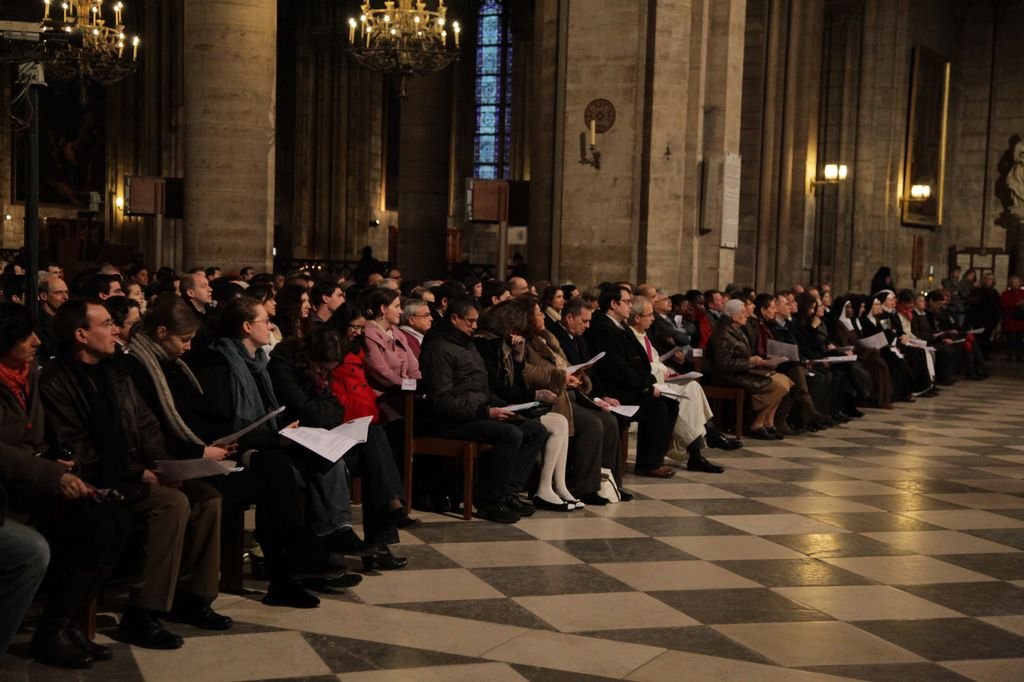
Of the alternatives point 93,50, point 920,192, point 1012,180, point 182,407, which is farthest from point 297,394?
point 1012,180

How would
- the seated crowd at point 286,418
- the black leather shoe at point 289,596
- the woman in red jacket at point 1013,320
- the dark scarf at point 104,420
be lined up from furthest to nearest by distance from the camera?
1. the woman in red jacket at point 1013,320
2. the black leather shoe at point 289,596
3. the dark scarf at point 104,420
4. the seated crowd at point 286,418

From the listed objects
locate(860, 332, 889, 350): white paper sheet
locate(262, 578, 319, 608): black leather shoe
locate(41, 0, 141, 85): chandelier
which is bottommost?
locate(262, 578, 319, 608): black leather shoe

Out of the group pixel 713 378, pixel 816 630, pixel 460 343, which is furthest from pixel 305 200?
pixel 816 630

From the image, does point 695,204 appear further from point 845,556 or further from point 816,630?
point 816,630

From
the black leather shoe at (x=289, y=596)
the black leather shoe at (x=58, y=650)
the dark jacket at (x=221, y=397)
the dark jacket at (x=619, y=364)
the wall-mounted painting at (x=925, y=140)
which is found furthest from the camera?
the wall-mounted painting at (x=925, y=140)

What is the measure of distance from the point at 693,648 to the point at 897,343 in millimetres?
12404

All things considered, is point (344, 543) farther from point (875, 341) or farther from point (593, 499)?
point (875, 341)

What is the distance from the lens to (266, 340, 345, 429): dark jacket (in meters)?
6.42

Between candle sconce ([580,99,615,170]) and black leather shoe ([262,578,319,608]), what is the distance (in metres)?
9.69

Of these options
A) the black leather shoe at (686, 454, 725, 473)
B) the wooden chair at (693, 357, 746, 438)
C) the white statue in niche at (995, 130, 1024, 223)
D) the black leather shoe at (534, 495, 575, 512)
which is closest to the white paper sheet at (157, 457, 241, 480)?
the black leather shoe at (534, 495, 575, 512)

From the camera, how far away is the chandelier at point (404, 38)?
58.0 ft

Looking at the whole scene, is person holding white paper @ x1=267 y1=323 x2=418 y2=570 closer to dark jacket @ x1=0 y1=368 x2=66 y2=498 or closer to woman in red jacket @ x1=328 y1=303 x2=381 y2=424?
woman in red jacket @ x1=328 y1=303 x2=381 y2=424

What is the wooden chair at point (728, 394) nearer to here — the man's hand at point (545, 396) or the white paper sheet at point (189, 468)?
the man's hand at point (545, 396)

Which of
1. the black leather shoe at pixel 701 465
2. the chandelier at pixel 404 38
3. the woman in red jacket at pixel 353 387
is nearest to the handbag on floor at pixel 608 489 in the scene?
the black leather shoe at pixel 701 465
